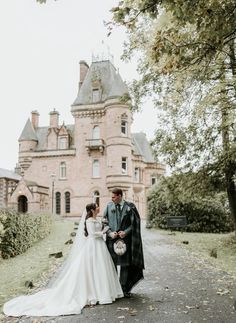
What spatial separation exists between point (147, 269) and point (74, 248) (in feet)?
13.0

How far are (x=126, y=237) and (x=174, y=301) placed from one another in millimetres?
1510

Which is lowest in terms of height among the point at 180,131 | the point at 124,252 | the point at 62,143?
the point at 124,252

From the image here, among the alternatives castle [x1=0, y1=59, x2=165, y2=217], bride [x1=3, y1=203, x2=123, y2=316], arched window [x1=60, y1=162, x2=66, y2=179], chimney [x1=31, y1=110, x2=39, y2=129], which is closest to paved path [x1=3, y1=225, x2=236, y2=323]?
bride [x1=3, y1=203, x2=123, y2=316]

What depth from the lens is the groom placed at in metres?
7.45

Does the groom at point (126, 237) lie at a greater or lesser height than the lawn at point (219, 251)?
greater

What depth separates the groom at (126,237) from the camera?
7.45m

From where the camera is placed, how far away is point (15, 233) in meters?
15.9

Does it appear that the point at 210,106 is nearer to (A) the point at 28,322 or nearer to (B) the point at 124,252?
(B) the point at 124,252

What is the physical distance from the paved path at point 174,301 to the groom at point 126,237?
0.41m

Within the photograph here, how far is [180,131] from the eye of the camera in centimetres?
1459

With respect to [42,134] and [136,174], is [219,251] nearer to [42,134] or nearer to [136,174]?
[136,174]

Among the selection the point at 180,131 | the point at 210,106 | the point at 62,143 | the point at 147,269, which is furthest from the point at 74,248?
the point at 62,143

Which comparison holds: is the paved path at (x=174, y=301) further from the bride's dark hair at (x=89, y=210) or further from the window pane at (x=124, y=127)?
the window pane at (x=124, y=127)

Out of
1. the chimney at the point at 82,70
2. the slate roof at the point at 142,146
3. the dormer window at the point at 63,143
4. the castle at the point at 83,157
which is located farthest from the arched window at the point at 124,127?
the chimney at the point at 82,70
